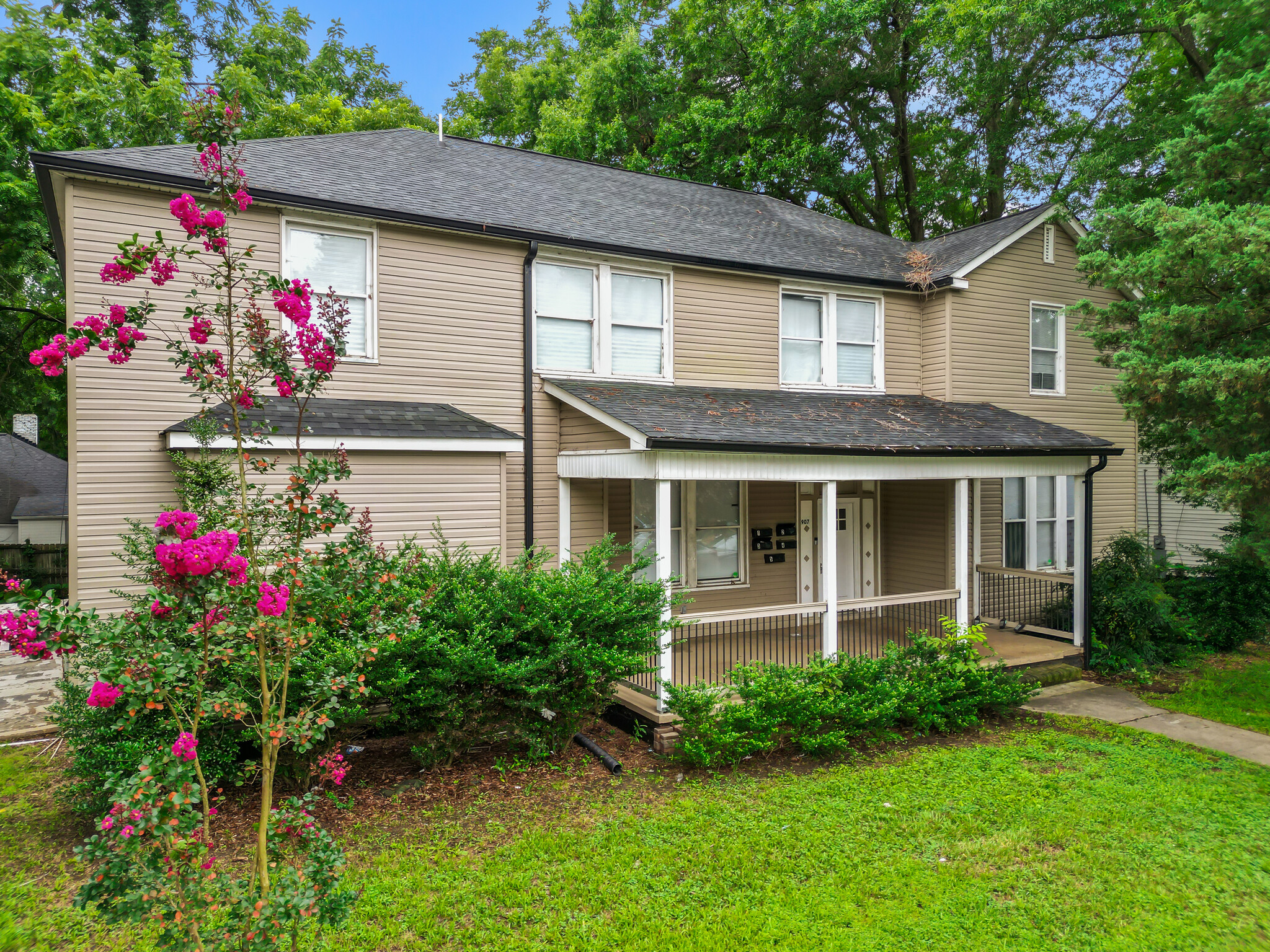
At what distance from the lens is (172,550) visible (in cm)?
272

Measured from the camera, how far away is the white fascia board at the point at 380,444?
7293 millimetres

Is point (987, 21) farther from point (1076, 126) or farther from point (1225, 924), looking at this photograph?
point (1225, 924)

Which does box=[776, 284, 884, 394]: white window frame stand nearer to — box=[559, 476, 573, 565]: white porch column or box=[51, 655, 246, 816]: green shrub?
box=[559, 476, 573, 565]: white porch column

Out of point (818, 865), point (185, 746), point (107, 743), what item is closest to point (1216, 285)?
point (818, 865)

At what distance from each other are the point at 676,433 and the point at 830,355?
18.0 ft

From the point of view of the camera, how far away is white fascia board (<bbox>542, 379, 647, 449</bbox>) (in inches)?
303

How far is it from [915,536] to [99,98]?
19.4 metres

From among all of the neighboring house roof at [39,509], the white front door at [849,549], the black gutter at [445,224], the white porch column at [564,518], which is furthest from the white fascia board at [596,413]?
the neighboring house roof at [39,509]

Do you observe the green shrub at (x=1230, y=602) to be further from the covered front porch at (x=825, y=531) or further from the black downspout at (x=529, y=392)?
the black downspout at (x=529, y=392)

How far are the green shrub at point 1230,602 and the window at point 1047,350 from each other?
376 centimetres

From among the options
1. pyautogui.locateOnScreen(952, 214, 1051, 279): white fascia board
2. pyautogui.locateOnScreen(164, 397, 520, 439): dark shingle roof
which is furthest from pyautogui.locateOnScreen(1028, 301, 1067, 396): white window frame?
pyautogui.locateOnScreen(164, 397, 520, 439): dark shingle roof

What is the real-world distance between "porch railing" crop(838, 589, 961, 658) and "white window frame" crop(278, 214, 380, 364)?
6666 millimetres

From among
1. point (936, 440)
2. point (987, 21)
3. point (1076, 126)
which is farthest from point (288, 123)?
point (1076, 126)

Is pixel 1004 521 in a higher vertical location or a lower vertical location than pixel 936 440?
lower
